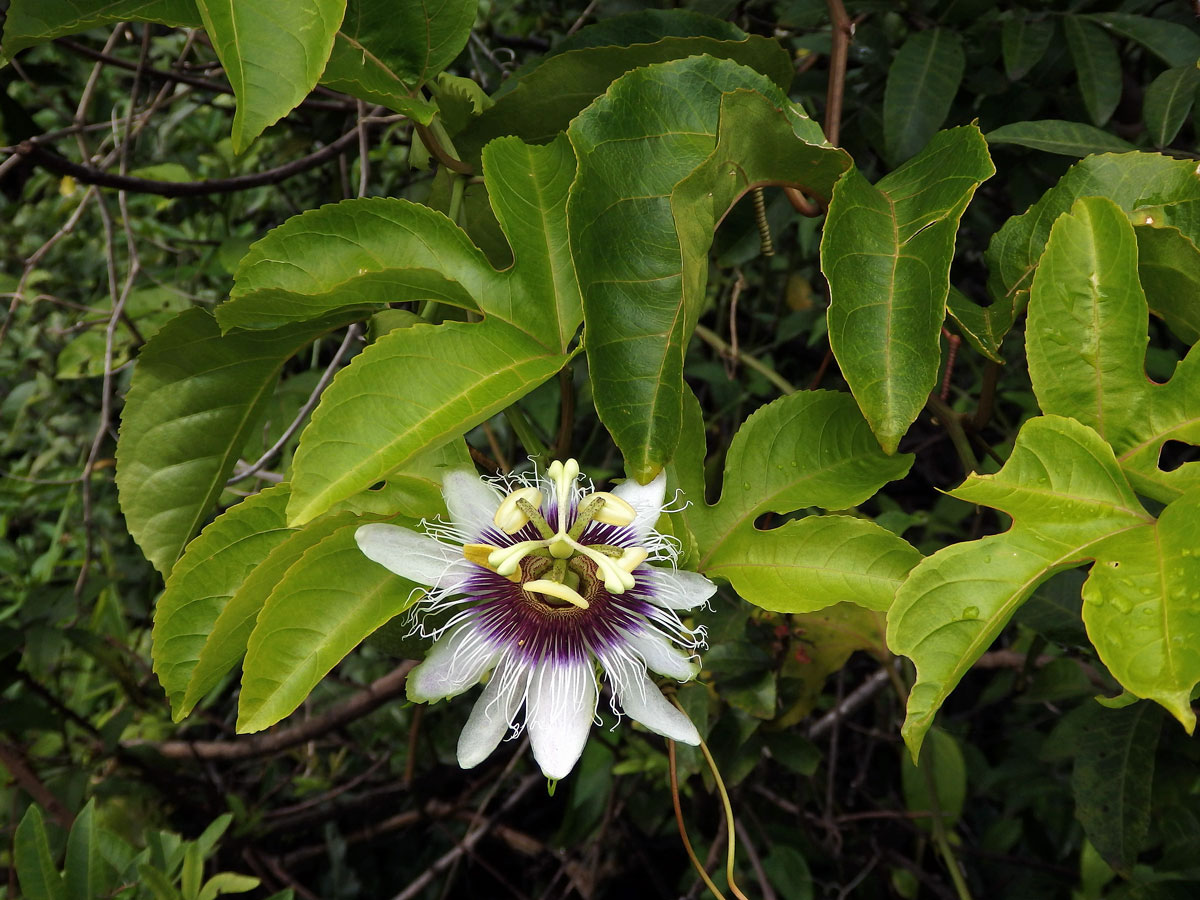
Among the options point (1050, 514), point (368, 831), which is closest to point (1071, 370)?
point (1050, 514)

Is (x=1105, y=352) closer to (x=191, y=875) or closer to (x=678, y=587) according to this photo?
(x=678, y=587)

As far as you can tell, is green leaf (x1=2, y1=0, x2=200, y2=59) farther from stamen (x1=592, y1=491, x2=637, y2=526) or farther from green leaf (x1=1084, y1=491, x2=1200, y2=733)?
green leaf (x1=1084, y1=491, x2=1200, y2=733)

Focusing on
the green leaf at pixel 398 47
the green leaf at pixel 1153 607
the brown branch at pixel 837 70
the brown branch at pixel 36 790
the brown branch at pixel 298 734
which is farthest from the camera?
the brown branch at pixel 298 734

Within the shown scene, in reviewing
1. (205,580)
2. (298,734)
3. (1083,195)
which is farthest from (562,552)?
(298,734)

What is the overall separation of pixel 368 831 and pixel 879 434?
1407 millimetres

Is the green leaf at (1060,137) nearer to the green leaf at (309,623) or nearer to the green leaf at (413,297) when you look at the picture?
the green leaf at (413,297)

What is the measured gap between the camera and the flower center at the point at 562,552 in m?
0.62

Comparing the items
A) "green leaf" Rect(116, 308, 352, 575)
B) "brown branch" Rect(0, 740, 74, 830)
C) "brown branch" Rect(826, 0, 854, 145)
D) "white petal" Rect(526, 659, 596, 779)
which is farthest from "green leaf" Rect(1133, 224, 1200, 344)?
"brown branch" Rect(0, 740, 74, 830)

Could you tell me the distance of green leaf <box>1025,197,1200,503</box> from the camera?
0.64 metres

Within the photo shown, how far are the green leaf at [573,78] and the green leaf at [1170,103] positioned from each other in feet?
1.31

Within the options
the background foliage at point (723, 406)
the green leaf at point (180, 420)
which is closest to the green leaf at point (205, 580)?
the background foliage at point (723, 406)

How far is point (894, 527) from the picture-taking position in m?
1.08

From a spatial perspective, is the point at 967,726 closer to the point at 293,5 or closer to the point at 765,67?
the point at 765,67

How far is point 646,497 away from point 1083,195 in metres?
0.40
